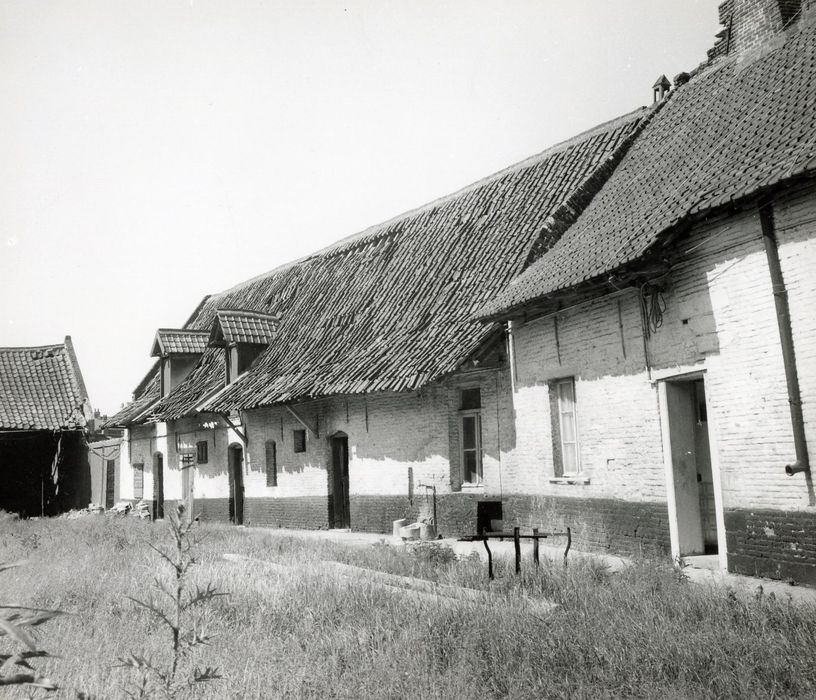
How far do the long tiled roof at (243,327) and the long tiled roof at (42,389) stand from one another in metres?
9.91

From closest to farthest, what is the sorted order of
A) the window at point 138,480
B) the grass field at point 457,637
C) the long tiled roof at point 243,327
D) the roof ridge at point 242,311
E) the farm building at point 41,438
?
the grass field at point 457,637, the long tiled roof at point 243,327, the roof ridge at point 242,311, the window at point 138,480, the farm building at point 41,438

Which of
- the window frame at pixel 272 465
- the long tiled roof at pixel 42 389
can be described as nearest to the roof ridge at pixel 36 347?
the long tiled roof at pixel 42 389

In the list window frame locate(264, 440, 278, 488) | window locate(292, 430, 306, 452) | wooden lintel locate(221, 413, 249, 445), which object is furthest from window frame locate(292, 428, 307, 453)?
wooden lintel locate(221, 413, 249, 445)

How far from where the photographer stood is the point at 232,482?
2258 centimetres

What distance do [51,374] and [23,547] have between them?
18.7 metres

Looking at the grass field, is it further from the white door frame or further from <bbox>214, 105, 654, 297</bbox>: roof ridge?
<bbox>214, 105, 654, 297</bbox>: roof ridge

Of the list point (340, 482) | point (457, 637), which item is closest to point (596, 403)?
point (457, 637)

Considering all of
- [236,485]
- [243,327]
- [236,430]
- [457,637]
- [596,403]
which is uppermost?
[243,327]

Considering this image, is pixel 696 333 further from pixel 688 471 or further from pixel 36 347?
pixel 36 347

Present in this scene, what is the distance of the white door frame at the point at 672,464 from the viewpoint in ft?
32.1

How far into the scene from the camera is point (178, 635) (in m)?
4.39

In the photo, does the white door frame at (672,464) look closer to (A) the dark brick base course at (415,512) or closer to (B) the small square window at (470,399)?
(A) the dark brick base course at (415,512)

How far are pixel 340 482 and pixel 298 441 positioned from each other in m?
1.71

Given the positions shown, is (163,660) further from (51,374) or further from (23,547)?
(51,374)
